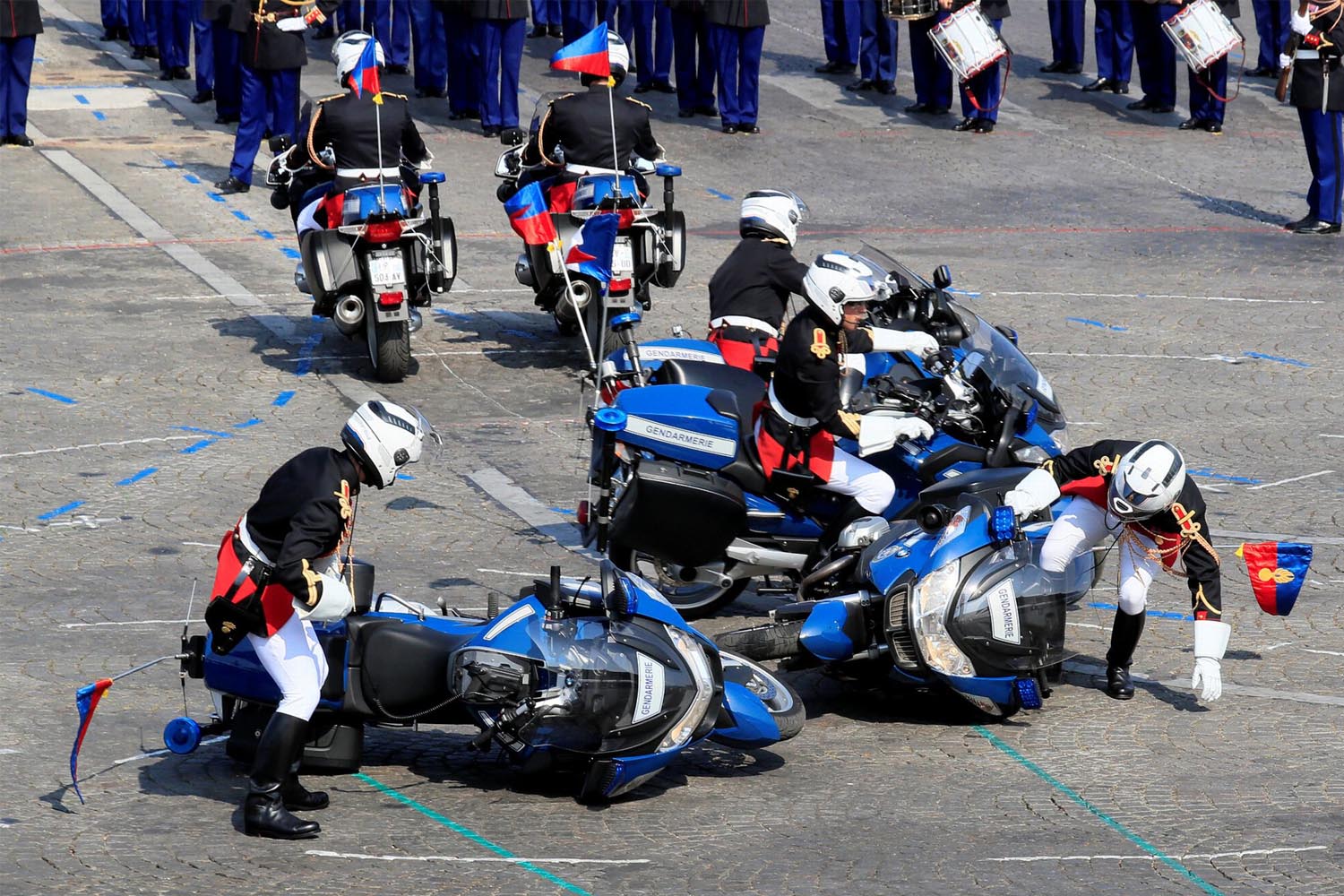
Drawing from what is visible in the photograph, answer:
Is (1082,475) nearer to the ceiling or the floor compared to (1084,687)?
nearer to the ceiling

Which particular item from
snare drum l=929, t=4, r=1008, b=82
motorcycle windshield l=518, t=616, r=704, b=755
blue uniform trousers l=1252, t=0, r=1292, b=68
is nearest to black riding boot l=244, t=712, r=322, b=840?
motorcycle windshield l=518, t=616, r=704, b=755

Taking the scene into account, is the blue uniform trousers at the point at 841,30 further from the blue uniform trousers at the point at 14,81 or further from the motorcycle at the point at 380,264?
the motorcycle at the point at 380,264

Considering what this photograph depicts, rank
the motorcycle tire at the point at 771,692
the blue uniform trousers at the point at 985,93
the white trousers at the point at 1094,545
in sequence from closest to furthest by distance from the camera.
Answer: the motorcycle tire at the point at 771,692
the white trousers at the point at 1094,545
the blue uniform trousers at the point at 985,93

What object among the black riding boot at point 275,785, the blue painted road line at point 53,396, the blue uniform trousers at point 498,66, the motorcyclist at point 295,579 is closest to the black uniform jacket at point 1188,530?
the motorcyclist at point 295,579

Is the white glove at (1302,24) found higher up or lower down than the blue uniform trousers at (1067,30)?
higher up

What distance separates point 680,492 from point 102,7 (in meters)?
19.2

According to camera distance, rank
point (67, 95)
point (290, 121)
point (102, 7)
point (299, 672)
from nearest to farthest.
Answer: point (299, 672) < point (290, 121) < point (67, 95) < point (102, 7)

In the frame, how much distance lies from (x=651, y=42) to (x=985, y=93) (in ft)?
13.6

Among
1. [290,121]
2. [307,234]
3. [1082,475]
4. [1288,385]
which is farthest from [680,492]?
[290,121]

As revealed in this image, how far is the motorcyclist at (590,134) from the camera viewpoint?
43.9 feet

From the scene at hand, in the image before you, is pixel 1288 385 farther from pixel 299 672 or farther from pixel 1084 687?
pixel 299 672

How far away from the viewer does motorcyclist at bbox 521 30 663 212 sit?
13383 millimetres

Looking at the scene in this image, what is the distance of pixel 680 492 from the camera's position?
8.87 meters

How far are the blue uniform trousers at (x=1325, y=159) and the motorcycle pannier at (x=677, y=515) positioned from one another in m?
10.2
